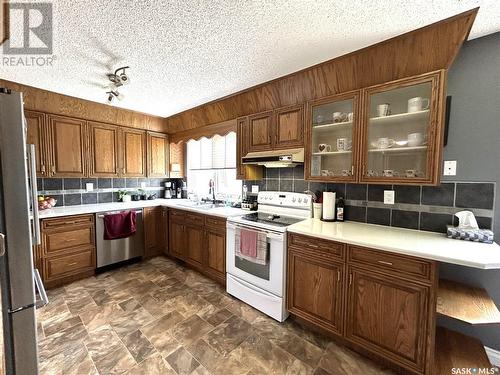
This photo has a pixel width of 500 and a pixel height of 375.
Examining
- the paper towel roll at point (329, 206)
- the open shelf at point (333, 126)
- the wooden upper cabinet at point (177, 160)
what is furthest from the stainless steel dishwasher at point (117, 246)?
the open shelf at point (333, 126)

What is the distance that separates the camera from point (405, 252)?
4.61 ft

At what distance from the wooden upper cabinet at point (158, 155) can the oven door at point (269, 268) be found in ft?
7.15

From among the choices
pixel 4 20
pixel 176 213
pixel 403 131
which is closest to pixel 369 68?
pixel 403 131

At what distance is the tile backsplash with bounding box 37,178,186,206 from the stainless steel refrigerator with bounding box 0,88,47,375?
2.67 m

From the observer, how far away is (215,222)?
8.87 ft

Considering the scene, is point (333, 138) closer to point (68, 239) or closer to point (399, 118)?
point (399, 118)

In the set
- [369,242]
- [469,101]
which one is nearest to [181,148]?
[369,242]

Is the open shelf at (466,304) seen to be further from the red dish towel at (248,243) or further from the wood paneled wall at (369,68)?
the wood paneled wall at (369,68)

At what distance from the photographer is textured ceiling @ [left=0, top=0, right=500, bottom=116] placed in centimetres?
134

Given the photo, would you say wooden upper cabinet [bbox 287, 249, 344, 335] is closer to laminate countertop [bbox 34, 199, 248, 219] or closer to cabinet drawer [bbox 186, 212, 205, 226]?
laminate countertop [bbox 34, 199, 248, 219]

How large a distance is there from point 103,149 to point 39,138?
2.29 feet

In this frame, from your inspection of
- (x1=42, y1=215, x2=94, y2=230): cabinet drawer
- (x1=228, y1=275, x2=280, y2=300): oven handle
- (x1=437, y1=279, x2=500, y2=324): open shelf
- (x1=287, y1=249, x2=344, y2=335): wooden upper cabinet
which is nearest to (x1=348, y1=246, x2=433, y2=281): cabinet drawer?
(x1=287, y1=249, x2=344, y2=335): wooden upper cabinet

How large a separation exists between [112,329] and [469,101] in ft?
11.6

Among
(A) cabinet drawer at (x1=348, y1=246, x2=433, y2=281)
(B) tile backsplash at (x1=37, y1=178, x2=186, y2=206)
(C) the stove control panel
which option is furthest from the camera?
(B) tile backsplash at (x1=37, y1=178, x2=186, y2=206)
